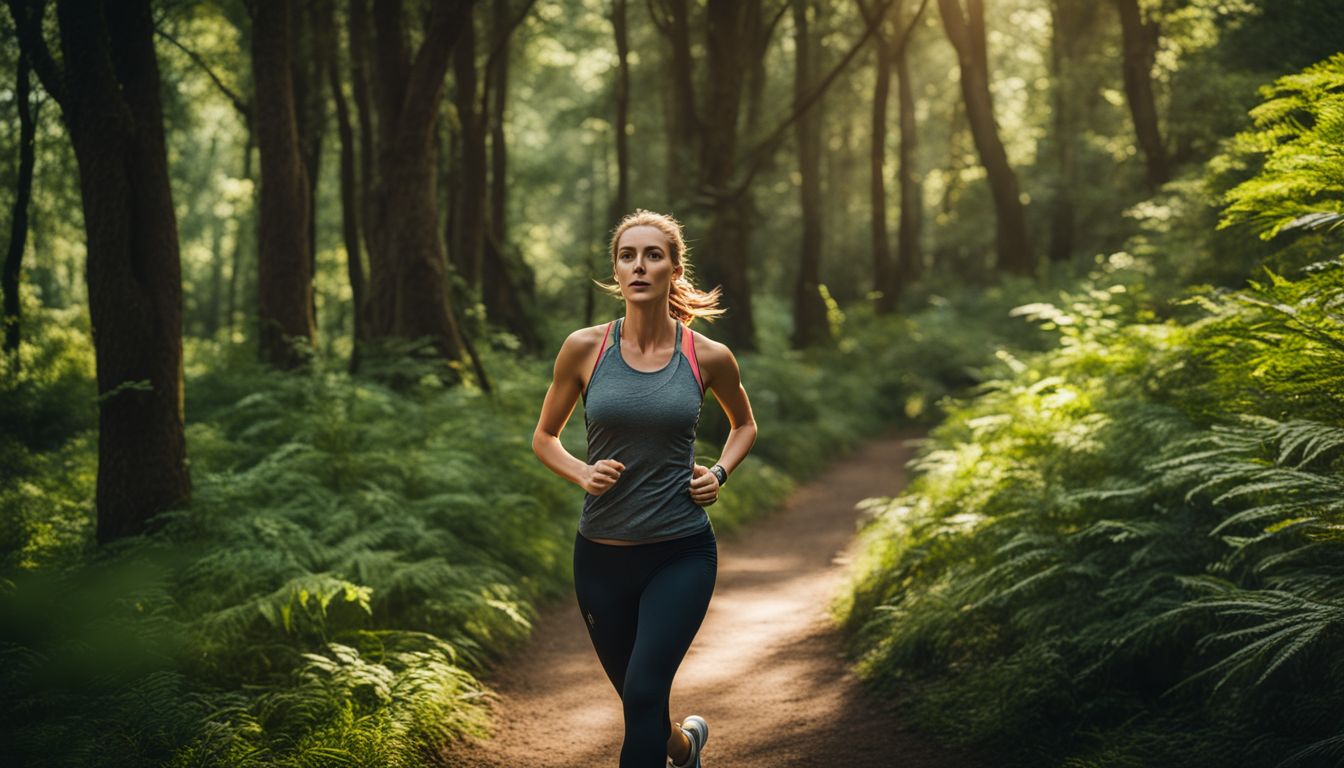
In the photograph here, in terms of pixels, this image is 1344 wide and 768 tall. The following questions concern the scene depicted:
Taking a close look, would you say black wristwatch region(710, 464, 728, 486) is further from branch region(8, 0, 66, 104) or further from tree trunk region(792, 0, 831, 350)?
tree trunk region(792, 0, 831, 350)

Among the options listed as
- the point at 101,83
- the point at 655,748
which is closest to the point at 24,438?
the point at 101,83

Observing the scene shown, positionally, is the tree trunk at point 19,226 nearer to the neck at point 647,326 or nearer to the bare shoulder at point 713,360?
the neck at point 647,326

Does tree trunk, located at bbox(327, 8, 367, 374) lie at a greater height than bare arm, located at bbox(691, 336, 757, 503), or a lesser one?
greater

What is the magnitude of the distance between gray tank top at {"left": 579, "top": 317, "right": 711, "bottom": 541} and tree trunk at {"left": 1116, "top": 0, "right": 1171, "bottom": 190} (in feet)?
57.0

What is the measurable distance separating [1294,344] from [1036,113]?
3379 cm

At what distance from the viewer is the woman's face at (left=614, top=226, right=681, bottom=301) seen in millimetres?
3791

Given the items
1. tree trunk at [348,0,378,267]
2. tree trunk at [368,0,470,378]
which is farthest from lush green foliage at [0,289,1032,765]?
tree trunk at [348,0,378,267]

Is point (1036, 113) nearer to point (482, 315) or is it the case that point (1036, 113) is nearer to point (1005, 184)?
point (1005, 184)

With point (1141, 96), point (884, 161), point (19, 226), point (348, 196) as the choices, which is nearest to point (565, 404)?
point (19, 226)

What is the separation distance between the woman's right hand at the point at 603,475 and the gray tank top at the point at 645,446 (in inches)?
5.3

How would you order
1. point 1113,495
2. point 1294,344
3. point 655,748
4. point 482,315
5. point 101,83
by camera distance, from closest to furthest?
point 655,748
point 1294,344
point 1113,495
point 101,83
point 482,315

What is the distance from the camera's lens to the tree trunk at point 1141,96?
18.6 meters

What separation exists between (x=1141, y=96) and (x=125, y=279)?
18.3m

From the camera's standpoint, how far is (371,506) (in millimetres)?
8078
